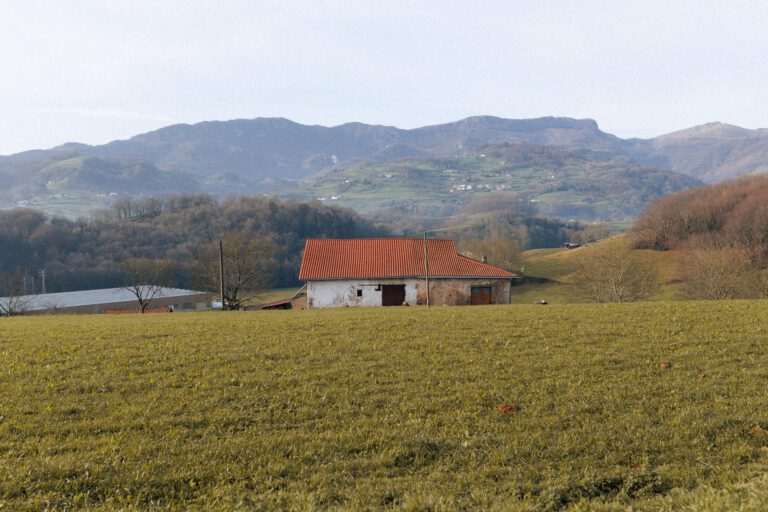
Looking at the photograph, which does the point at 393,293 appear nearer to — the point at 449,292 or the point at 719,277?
the point at 449,292

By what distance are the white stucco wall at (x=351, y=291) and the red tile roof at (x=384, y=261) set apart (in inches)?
26.9

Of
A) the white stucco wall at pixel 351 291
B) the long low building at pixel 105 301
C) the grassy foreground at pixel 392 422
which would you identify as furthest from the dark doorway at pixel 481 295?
the long low building at pixel 105 301

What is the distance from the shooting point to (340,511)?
670 cm

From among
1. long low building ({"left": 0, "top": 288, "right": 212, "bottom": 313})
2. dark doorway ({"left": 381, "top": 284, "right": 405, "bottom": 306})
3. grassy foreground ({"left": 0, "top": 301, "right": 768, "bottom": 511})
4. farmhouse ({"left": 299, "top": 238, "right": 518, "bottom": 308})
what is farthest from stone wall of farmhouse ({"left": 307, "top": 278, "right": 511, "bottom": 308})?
long low building ({"left": 0, "top": 288, "right": 212, "bottom": 313})

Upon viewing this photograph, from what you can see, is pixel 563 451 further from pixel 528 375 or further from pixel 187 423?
pixel 187 423

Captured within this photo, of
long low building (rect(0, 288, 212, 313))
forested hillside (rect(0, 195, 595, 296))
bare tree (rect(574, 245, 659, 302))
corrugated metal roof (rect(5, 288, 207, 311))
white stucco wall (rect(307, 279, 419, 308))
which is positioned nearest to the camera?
white stucco wall (rect(307, 279, 419, 308))

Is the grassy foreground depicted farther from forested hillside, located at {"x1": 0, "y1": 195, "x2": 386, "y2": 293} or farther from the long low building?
forested hillside, located at {"x1": 0, "y1": 195, "x2": 386, "y2": 293}

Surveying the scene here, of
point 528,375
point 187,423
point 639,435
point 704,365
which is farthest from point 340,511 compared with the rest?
point 704,365

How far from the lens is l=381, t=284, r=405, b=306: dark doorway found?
158ft

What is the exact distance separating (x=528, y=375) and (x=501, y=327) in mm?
6110

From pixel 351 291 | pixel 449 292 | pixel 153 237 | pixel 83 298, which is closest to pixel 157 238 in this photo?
pixel 153 237

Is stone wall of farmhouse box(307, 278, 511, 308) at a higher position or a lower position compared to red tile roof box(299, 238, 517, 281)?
lower

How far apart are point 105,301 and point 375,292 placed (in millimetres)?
55233

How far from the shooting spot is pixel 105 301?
275 feet
